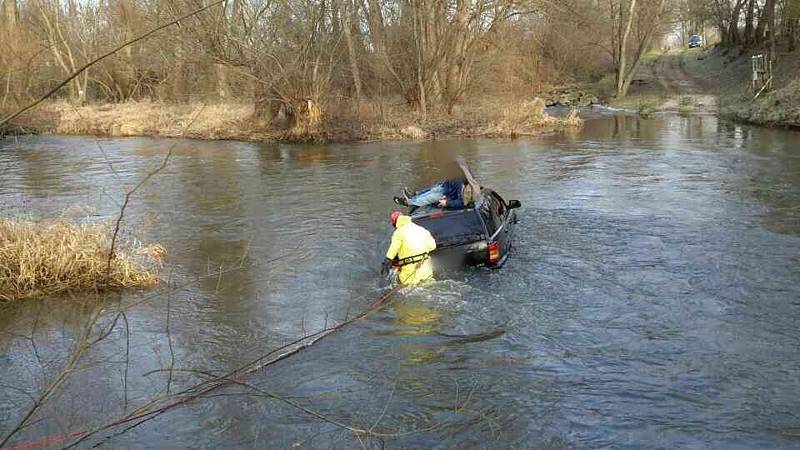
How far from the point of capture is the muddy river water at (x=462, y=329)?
23.1ft

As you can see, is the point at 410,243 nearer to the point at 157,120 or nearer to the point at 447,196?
the point at 447,196

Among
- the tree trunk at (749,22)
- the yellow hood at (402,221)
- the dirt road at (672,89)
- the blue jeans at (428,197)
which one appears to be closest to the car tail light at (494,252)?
→ the yellow hood at (402,221)

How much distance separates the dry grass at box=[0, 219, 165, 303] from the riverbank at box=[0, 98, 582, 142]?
21248 mm

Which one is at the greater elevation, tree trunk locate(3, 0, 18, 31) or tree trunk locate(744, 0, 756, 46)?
tree trunk locate(744, 0, 756, 46)

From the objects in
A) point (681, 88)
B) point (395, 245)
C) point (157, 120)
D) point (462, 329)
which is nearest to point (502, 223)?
point (395, 245)

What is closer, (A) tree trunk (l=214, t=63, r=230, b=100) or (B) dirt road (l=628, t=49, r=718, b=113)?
(A) tree trunk (l=214, t=63, r=230, b=100)

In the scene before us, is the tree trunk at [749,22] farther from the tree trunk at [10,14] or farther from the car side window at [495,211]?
the tree trunk at [10,14]

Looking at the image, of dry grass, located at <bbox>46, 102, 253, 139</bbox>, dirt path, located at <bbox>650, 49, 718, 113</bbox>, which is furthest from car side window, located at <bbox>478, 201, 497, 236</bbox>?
dirt path, located at <bbox>650, 49, 718, 113</bbox>

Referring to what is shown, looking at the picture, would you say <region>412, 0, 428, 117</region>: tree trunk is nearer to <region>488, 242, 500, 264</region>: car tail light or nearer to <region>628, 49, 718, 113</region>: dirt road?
<region>628, 49, 718, 113</region>: dirt road

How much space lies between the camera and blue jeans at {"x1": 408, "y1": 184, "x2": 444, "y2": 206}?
12.8 metres

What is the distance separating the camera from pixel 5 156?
2923 centimetres

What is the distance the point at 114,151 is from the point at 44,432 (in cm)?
2506

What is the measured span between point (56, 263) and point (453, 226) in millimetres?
6205

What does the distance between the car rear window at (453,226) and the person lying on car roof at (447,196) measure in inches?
29.9
